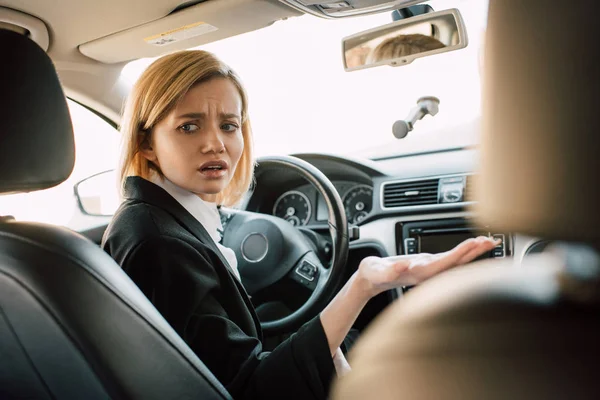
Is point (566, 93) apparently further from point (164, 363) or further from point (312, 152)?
point (312, 152)

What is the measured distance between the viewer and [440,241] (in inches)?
109

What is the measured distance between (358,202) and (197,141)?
1554 millimetres

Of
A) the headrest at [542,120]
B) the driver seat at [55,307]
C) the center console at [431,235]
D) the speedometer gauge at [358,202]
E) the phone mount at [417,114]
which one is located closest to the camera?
the headrest at [542,120]

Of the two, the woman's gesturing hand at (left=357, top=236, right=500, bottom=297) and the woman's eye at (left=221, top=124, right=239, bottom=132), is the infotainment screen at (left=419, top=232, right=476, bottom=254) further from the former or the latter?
the woman's gesturing hand at (left=357, top=236, right=500, bottom=297)

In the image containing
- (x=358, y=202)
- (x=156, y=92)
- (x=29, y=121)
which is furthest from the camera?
(x=358, y=202)

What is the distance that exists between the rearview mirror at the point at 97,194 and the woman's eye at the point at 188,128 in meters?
1.69

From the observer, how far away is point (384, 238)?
2900 millimetres

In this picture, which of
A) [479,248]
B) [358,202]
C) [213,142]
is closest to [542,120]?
[479,248]

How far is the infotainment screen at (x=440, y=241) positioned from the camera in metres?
2.74

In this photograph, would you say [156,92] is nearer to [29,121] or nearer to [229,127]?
[229,127]

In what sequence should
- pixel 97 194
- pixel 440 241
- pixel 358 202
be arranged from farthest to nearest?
pixel 97 194 < pixel 358 202 < pixel 440 241

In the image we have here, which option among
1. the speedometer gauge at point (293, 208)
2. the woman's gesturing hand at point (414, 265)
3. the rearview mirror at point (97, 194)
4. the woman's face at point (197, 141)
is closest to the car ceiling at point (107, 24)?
the rearview mirror at point (97, 194)

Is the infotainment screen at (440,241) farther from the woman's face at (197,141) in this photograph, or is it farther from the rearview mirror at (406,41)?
the woman's face at (197,141)

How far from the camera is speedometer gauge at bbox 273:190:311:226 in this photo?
3123mm
